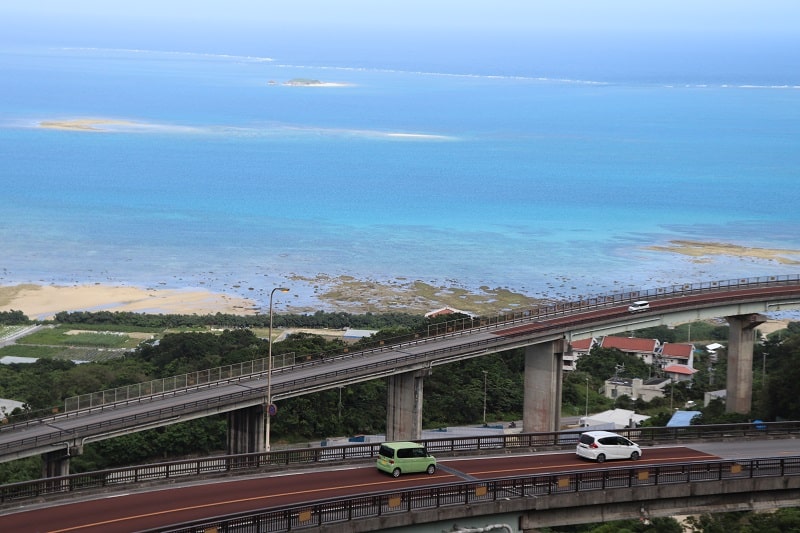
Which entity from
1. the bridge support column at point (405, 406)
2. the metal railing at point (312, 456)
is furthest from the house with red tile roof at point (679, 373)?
the metal railing at point (312, 456)

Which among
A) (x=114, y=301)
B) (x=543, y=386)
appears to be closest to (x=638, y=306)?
(x=543, y=386)

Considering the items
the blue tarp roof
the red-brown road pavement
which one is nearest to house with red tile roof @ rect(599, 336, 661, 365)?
the blue tarp roof

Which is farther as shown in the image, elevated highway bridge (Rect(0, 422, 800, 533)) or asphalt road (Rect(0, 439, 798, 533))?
elevated highway bridge (Rect(0, 422, 800, 533))

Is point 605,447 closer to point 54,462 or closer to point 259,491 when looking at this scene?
point 259,491

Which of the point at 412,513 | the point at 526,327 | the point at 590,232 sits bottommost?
the point at 412,513

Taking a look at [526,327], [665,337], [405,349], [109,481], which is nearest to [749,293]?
[526,327]

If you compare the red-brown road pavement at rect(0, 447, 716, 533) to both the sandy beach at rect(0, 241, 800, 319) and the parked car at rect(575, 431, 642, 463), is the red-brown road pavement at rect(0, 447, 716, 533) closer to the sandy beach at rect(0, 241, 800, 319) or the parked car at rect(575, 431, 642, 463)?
the parked car at rect(575, 431, 642, 463)

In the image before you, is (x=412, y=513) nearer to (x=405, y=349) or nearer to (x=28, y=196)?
A: (x=405, y=349)
